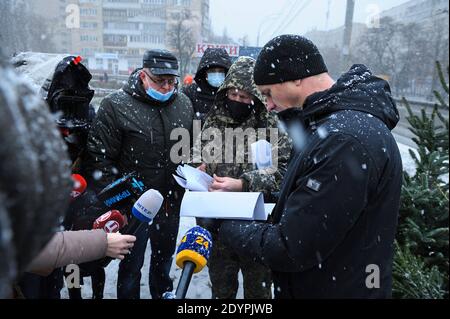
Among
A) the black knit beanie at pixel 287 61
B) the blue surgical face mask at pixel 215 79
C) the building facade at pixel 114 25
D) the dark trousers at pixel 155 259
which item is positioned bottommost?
the dark trousers at pixel 155 259

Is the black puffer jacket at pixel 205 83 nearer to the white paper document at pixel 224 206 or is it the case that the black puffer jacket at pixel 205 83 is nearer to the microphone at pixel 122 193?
the microphone at pixel 122 193

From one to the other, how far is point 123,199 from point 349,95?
1.42m

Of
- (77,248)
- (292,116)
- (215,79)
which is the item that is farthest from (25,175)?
(215,79)

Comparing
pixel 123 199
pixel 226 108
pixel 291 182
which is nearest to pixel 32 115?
pixel 291 182

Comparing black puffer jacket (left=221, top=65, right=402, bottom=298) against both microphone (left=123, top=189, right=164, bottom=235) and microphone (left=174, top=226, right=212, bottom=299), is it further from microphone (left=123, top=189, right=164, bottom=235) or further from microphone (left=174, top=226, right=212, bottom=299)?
microphone (left=123, top=189, right=164, bottom=235)

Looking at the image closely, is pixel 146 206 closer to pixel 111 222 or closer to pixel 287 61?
pixel 111 222

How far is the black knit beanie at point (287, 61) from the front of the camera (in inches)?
67.8

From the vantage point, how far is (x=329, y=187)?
1.38 meters

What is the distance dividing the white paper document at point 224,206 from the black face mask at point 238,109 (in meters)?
1.17

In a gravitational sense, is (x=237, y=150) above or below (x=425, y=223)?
above

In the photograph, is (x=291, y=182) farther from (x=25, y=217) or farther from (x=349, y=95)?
(x=25, y=217)

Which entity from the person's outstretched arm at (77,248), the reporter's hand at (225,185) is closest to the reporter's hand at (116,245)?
the person's outstretched arm at (77,248)

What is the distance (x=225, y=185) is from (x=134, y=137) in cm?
104

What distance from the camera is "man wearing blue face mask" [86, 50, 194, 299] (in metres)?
2.99
